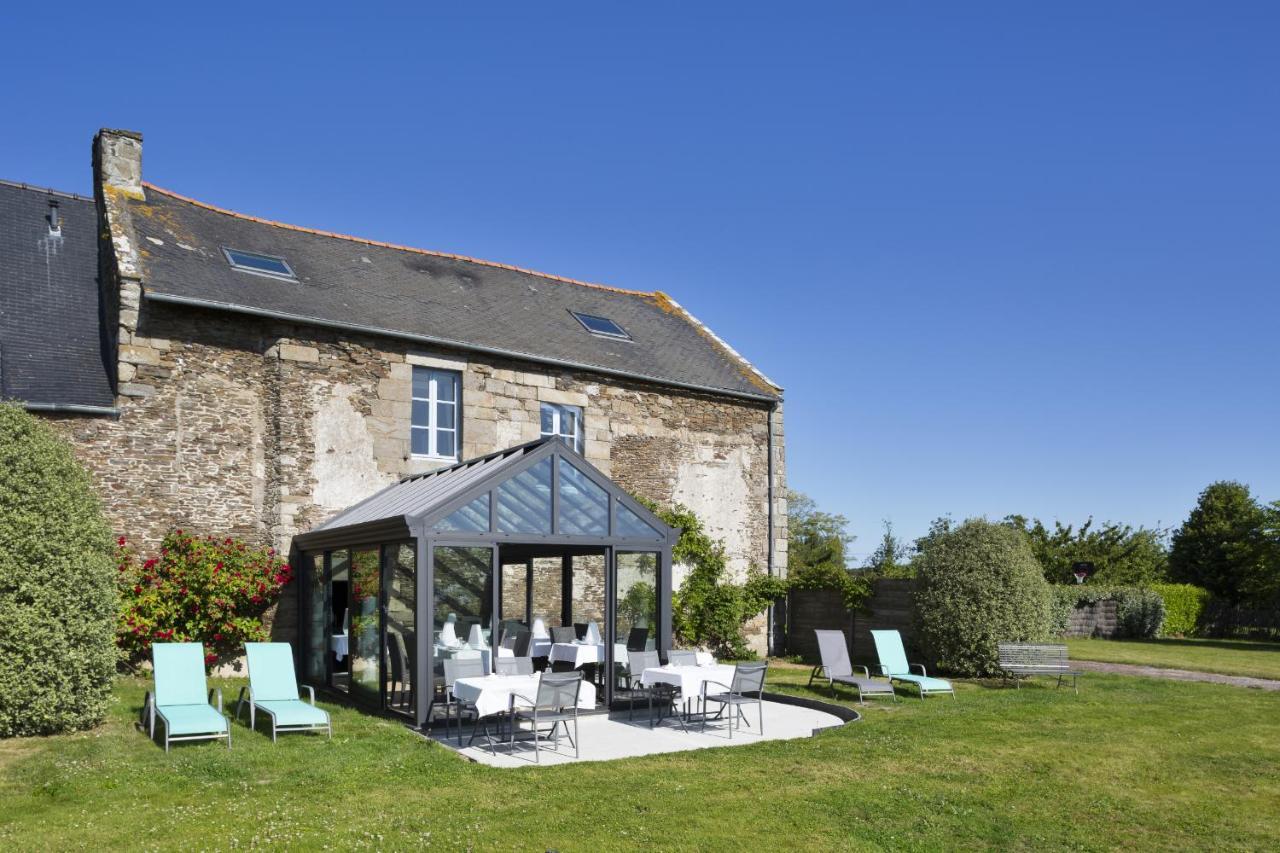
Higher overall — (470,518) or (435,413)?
(435,413)

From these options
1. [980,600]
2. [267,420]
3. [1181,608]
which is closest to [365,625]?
[267,420]

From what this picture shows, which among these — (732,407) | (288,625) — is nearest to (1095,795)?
(288,625)

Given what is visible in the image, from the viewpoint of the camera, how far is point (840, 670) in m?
13.1

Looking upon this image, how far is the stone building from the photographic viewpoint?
43.2ft

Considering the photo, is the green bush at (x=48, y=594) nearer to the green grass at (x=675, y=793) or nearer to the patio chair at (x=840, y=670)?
the green grass at (x=675, y=793)

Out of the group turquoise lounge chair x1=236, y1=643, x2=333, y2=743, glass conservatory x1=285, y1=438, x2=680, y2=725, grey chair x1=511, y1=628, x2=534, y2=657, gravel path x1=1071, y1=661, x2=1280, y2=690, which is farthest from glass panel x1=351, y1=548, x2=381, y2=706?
gravel path x1=1071, y1=661, x2=1280, y2=690

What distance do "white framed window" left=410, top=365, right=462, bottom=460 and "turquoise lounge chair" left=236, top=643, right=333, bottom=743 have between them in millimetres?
5245

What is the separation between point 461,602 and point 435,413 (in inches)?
219

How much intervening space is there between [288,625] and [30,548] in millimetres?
4784

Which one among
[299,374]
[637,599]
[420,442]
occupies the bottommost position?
[637,599]

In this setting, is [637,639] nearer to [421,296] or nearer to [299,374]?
[299,374]

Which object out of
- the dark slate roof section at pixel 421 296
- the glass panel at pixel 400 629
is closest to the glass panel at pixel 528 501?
the glass panel at pixel 400 629

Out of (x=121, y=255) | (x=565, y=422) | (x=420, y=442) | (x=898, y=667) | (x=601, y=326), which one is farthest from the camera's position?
(x=601, y=326)

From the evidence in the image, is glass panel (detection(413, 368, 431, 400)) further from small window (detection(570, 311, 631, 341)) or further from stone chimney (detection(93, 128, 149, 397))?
small window (detection(570, 311, 631, 341))
